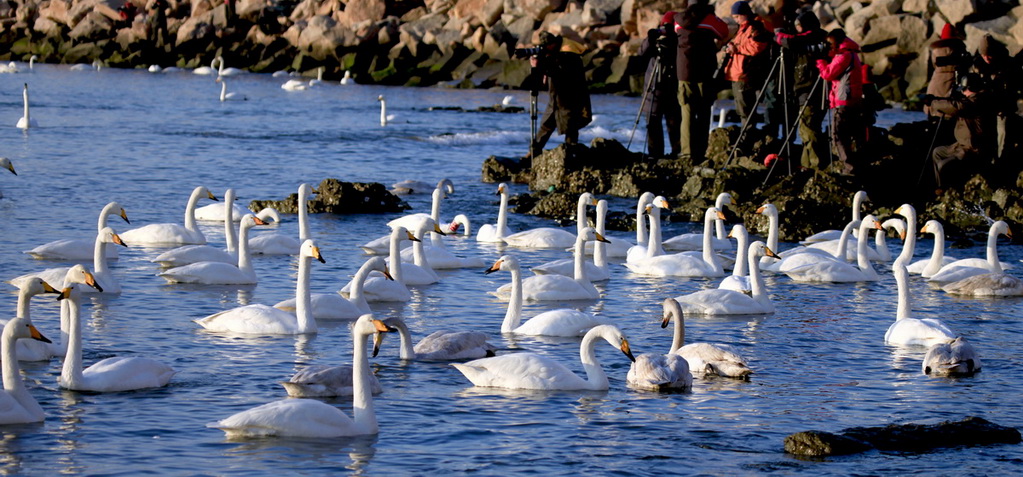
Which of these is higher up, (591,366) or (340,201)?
(340,201)

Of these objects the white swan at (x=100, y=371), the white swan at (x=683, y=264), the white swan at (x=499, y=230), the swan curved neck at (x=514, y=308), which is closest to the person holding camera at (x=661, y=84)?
the white swan at (x=499, y=230)

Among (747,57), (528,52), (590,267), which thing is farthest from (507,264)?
(528,52)

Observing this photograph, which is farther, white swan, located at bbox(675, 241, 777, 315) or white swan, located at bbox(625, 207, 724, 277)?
white swan, located at bbox(625, 207, 724, 277)

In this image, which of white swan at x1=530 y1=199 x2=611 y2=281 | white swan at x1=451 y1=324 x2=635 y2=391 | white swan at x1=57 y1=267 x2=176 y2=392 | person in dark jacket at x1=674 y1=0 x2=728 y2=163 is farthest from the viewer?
person in dark jacket at x1=674 y1=0 x2=728 y2=163

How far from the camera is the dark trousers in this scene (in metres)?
22.2

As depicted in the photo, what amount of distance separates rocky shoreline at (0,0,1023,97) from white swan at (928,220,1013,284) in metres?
25.1

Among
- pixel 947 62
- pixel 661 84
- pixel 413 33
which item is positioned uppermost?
pixel 413 33

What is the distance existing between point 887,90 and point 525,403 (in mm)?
35795

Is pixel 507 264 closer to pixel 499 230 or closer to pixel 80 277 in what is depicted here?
pixel 80 277

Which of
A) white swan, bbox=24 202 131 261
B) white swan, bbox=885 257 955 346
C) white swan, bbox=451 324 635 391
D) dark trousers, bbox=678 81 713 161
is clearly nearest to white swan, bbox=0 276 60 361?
white swan, bbox=451 324 635 391

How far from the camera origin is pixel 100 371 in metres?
9.74

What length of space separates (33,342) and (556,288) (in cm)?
507

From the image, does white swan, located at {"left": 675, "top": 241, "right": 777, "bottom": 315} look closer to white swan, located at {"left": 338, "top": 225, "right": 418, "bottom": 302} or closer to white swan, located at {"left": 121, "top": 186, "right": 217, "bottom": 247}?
white swan, located at {"left": 338, "top": 225, "right": 418, "bottom": 302}

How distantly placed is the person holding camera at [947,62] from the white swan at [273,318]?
34.8 feet
